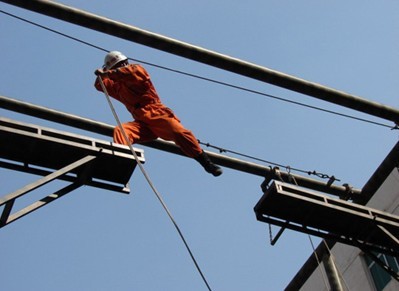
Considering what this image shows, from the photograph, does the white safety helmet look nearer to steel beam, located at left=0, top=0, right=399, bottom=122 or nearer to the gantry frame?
steel beam, located at left=0, top=0, right=399, bottom=122

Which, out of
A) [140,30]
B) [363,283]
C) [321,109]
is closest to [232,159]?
[321,109]

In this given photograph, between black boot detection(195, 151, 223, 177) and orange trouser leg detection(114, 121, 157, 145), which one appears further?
black boot detection(195, 151, 223, 177)

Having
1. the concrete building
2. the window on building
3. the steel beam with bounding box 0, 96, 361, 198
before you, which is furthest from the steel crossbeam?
the window on building

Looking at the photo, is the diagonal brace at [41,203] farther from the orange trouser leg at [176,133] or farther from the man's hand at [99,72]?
the man's hand at [99,72]

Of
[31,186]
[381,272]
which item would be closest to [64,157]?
[31,186]

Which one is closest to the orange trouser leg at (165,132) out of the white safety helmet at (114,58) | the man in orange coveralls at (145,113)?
the man in orange coveralls at (145,113)

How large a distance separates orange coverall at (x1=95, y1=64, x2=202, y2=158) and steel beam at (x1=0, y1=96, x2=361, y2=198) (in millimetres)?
511

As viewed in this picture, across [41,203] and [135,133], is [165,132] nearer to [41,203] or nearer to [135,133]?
[135,133]

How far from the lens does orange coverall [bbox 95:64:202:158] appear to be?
9664 millimetres

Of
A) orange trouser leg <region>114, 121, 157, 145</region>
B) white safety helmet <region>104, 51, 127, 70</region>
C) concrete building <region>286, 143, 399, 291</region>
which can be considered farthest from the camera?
concrete building <region>286, 143, 399, 291</region>

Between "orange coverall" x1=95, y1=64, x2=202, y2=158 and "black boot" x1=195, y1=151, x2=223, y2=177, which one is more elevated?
"orange coverall" x1=95, y1=64, x2=202, y2=158

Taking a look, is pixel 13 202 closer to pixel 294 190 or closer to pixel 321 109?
pixel 294 190

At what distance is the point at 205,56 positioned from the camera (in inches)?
366

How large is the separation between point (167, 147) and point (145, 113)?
2.67 ft
